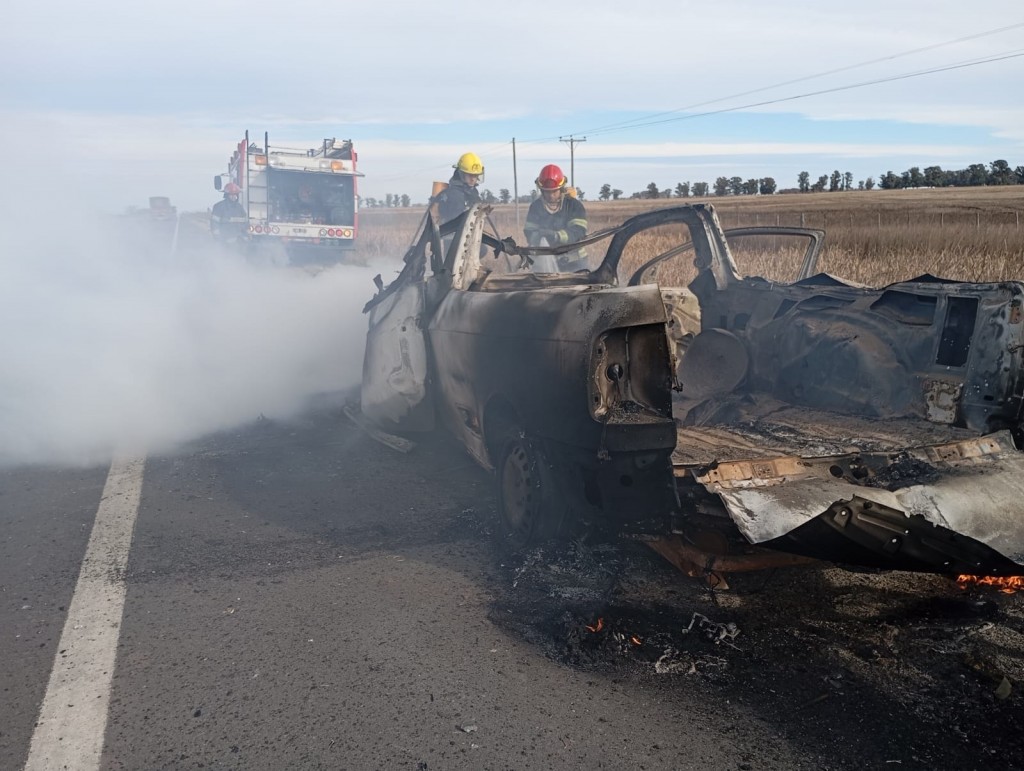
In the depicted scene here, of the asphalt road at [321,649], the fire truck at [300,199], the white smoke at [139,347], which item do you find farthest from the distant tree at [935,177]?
the asphalt road at [321,649]

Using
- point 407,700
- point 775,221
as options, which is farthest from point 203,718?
point 775,221

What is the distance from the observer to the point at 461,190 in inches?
404

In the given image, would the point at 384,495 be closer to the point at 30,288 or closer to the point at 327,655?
the point at 327,655

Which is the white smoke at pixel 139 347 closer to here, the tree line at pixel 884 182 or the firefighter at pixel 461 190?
the firefighter at pixel 461 190

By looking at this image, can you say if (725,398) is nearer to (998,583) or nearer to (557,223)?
(998,583)

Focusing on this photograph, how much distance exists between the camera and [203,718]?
3.09 metres

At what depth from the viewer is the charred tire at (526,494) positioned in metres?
4.34

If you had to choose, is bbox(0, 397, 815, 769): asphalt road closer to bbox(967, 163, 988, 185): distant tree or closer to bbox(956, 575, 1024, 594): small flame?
bbox(956, 575, 1024, 594): small flame

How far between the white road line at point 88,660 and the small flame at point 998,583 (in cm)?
374

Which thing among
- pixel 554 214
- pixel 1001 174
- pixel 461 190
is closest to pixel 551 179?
pixel 554 214

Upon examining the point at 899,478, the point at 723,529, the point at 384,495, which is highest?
the point at 899,478

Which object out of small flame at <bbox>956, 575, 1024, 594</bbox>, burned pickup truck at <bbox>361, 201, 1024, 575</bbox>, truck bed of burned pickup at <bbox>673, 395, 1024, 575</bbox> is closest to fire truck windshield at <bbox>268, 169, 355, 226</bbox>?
burned pickup truck at <bbox>361, 201, 1024, 575</bbox>

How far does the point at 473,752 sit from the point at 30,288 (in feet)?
35.4

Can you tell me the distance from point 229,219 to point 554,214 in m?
18.6
